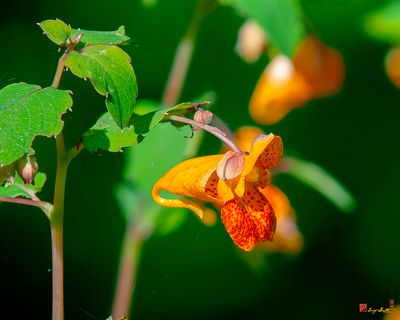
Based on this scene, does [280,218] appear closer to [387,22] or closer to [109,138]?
[387,22]

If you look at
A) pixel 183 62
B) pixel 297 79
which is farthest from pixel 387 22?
pixel 183 62

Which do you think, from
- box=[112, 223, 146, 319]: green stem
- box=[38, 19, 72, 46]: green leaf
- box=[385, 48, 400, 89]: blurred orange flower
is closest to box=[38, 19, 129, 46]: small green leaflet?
box=[38, 19, 72, 46]: green leaf

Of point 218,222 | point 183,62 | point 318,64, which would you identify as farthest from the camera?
point 218,222

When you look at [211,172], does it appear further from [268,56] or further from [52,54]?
[268,56]

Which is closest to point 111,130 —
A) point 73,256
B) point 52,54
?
point 52,54

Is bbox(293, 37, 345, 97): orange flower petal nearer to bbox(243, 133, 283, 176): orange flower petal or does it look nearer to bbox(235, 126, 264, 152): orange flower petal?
bbox(235, 126, 264, 152): orange flower petal
